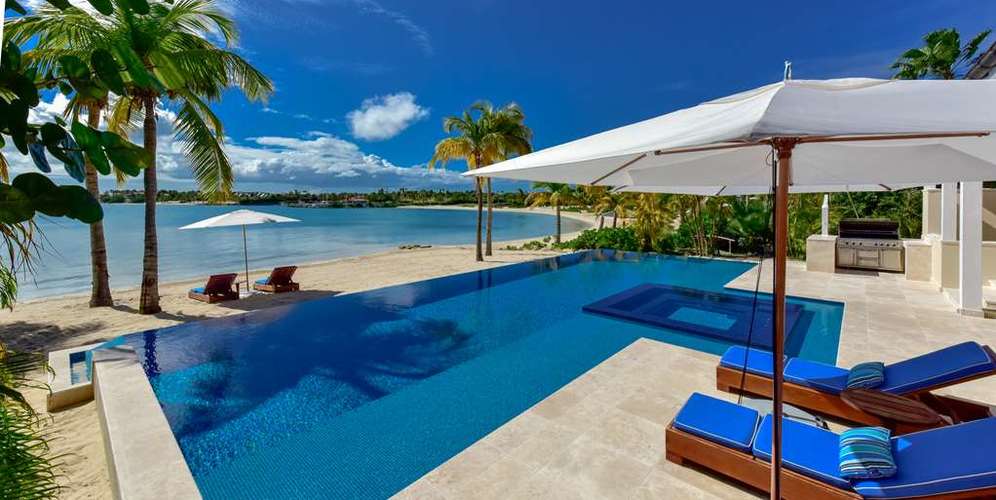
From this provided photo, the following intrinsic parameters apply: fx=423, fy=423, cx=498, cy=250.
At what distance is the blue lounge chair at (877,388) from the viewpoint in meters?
3.77

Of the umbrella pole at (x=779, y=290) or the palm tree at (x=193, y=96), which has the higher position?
the palm tree at (x=193, y=96)

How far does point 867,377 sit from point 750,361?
1.03 m

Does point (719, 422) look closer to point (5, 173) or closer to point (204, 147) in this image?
point (5, 173)

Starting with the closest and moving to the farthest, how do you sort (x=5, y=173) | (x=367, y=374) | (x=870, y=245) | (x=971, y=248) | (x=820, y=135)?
(x=5, y=173), (x=820, y=135), (x=367, y=374), (x=971, y=248), (x=870, y=245)

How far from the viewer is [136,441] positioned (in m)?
4.04

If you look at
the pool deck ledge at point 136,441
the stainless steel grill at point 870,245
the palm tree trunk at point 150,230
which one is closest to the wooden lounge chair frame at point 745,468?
the pool deck ledge at point 136,441

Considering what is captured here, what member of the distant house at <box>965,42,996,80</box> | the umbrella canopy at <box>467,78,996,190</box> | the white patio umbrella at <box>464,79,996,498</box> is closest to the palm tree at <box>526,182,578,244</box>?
the distant house at <box>965,42,996,80</box>

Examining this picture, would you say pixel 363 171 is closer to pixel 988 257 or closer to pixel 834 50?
pixel 834 50

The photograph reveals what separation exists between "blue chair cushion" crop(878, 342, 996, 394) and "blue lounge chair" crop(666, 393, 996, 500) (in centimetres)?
107

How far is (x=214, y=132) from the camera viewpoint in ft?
36.1

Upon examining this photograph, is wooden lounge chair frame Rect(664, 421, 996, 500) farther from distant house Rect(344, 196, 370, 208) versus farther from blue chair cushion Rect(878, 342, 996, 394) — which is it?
distant house Rect(344, 196, 370, 208)

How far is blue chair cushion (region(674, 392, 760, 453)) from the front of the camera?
3.41m

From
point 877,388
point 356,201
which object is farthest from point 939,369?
point 356,201

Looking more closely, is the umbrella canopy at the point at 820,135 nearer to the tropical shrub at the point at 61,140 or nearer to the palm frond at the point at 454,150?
the tropical shrub at the point at 61,140
